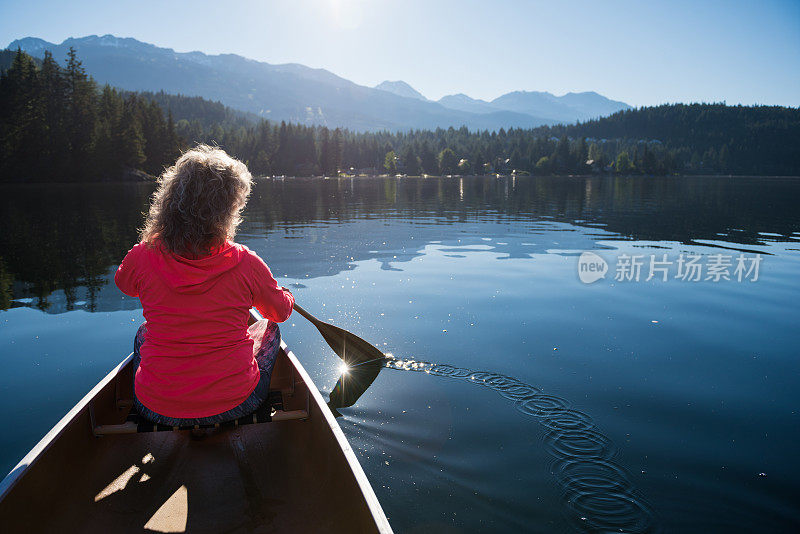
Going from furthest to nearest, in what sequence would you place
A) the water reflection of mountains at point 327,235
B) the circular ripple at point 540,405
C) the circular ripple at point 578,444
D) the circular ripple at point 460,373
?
the water reflection of mountains at point 327,235 < the circular ripple at point 460,373 < the circular ripple at point 540,405 < the circular ripple at point 578,444

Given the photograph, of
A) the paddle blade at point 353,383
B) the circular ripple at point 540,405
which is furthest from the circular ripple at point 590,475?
the paddle blade at point 353,383

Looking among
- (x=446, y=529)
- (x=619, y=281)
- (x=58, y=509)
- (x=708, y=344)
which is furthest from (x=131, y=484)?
(x=619, y=281)

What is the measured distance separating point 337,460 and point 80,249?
17430mm

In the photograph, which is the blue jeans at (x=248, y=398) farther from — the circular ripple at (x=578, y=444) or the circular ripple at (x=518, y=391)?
the circular ripple at (x=518, y=391)

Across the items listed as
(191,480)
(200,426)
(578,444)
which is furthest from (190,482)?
(578,444)

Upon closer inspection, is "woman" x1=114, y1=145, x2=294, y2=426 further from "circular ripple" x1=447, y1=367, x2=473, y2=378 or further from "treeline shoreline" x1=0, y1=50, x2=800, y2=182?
"treeline shoreline" x1=0, y1=50, x2=800, y2=182

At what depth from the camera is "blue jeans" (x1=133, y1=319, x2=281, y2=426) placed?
3.90 meters

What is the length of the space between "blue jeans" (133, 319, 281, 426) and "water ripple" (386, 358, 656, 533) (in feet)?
9.38

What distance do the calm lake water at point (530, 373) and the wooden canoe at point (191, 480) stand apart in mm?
826

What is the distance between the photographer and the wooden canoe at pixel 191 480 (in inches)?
131

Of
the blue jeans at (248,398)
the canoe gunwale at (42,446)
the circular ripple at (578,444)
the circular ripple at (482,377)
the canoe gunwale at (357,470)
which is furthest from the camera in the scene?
the circular ripple at (482,377)

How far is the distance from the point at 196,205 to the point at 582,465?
4273 mm

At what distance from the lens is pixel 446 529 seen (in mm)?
4016

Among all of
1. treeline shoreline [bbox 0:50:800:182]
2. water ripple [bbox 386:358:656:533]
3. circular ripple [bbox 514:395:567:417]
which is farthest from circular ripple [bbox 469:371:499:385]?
treeline shoreline [bbox 0:50:800:182]
